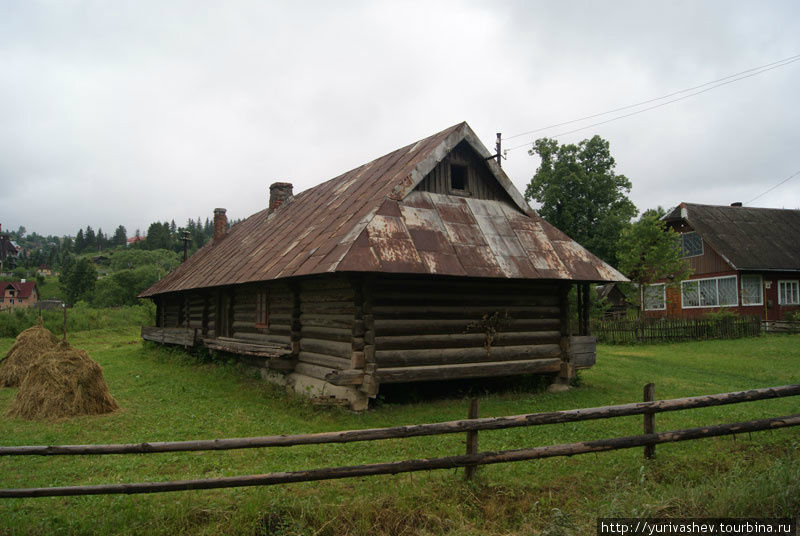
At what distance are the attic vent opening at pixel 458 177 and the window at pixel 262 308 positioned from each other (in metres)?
5.47

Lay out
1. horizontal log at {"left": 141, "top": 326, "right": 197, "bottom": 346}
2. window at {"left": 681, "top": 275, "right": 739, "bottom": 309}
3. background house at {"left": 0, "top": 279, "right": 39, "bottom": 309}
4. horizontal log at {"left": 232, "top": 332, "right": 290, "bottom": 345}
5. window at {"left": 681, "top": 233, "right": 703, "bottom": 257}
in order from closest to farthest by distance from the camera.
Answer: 1. horizontal log at {"left": 232, "top": 332, "right": 290, "bottom": 345}
2. horizontal log at {"left": 141, "top": 326, "right": 197, "bottom": 346}
3. window at {"left": 681, "top": 275, "right": 739, "bottom": 309}
4. window at {"left": 681, "top": 233, "right": 703, "bottom": 257}
5. background house at {"left": 0, "top": 279, "right": 39, "bottom": 309}

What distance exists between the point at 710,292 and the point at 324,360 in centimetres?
2696

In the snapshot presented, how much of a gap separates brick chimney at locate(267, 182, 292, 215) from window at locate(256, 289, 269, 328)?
7.24m

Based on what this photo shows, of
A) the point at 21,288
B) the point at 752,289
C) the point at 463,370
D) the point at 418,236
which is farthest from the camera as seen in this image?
the point at 21,288

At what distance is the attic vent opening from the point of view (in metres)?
12.7

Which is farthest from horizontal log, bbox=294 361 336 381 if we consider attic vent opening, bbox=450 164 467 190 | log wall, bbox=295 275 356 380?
attic vent opening, bbox=450 164 467 190

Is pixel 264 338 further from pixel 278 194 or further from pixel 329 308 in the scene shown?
pixel 278 194

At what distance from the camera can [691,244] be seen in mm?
31656

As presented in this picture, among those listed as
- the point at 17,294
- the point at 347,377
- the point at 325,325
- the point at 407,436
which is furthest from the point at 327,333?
the point at 17,294

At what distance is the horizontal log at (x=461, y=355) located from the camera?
32.4 feet

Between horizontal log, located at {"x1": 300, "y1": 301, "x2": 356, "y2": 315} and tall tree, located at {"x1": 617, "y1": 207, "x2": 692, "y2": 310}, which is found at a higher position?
tall tree, located at {"x1": 617, "y1": 207, "x2": 692, "y2": 310}

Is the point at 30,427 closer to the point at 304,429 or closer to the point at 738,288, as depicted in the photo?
the point at 304,429

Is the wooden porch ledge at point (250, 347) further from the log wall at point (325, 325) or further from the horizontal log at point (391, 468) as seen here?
the horizontal log at point (391, 468)

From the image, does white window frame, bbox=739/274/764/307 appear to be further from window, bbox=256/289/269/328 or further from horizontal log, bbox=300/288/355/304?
horizontal log, bbox=300/288/355/304
